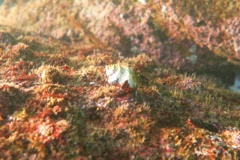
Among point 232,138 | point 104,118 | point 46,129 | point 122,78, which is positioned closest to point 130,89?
point 122,78

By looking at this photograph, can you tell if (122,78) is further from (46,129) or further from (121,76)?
(46,129)

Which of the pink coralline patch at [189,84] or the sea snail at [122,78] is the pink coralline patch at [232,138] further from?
the sea snail at [122,78]

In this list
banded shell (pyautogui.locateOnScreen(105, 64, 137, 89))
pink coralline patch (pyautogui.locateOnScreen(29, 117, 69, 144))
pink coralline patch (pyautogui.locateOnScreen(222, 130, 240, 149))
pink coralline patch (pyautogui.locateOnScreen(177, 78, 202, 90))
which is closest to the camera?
pink coralline patch (pyautogui.locateOnScreen(29, 117, 69, 144))

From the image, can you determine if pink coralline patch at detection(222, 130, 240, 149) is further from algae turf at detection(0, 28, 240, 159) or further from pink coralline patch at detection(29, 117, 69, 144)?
pink coralline patch at detection(29, 117, 69, 144)

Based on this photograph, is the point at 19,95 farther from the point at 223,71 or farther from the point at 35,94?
the point at 223,71

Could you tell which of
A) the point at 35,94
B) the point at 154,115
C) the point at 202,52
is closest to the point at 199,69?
the point at 202,52

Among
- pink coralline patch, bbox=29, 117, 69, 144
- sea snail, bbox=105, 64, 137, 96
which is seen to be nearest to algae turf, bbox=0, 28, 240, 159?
pink coralline patch, bbox=29, 117, 69, 144
